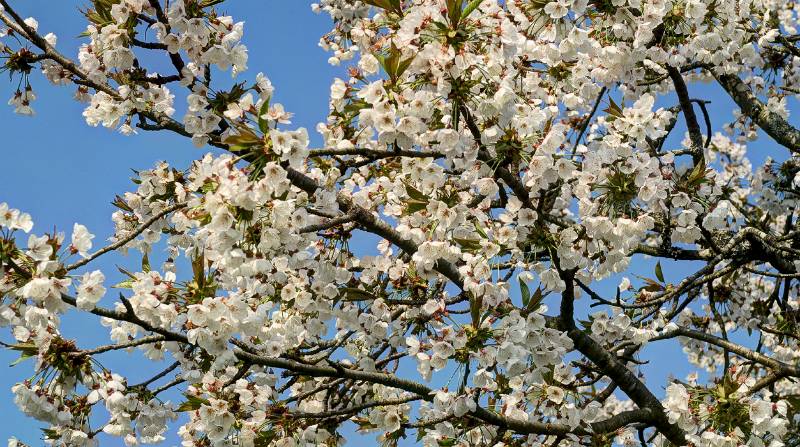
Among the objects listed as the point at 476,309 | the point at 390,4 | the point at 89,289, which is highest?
the point at 390,4

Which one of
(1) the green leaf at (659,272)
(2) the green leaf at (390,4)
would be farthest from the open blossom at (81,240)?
(1) the green leaf at (659,272)

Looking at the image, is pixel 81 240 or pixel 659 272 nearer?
pixel 81 240

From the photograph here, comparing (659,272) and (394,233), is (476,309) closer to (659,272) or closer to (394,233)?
(394,233)

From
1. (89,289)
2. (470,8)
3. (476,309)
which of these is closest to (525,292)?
(476,309)

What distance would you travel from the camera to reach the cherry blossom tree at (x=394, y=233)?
4609mm

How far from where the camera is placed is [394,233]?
5652 millimetres

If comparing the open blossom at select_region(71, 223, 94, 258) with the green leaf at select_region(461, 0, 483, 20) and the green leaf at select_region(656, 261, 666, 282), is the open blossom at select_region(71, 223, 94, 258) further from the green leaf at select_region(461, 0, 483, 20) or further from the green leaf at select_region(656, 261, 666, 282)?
the green leaf at select_region(656, 261, 666, 282)

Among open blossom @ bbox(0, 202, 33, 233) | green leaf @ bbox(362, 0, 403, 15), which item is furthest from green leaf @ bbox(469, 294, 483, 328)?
open blossom @ bbox(0, 202, 33, 233)

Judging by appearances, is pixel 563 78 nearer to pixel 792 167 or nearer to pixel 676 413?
pixel 676 413

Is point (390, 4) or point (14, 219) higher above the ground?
point (390, 4)

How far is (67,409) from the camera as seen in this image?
500 cm

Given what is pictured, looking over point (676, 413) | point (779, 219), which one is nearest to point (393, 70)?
point (676, 413)

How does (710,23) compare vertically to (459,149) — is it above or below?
above

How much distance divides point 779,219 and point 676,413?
796 centimetres
